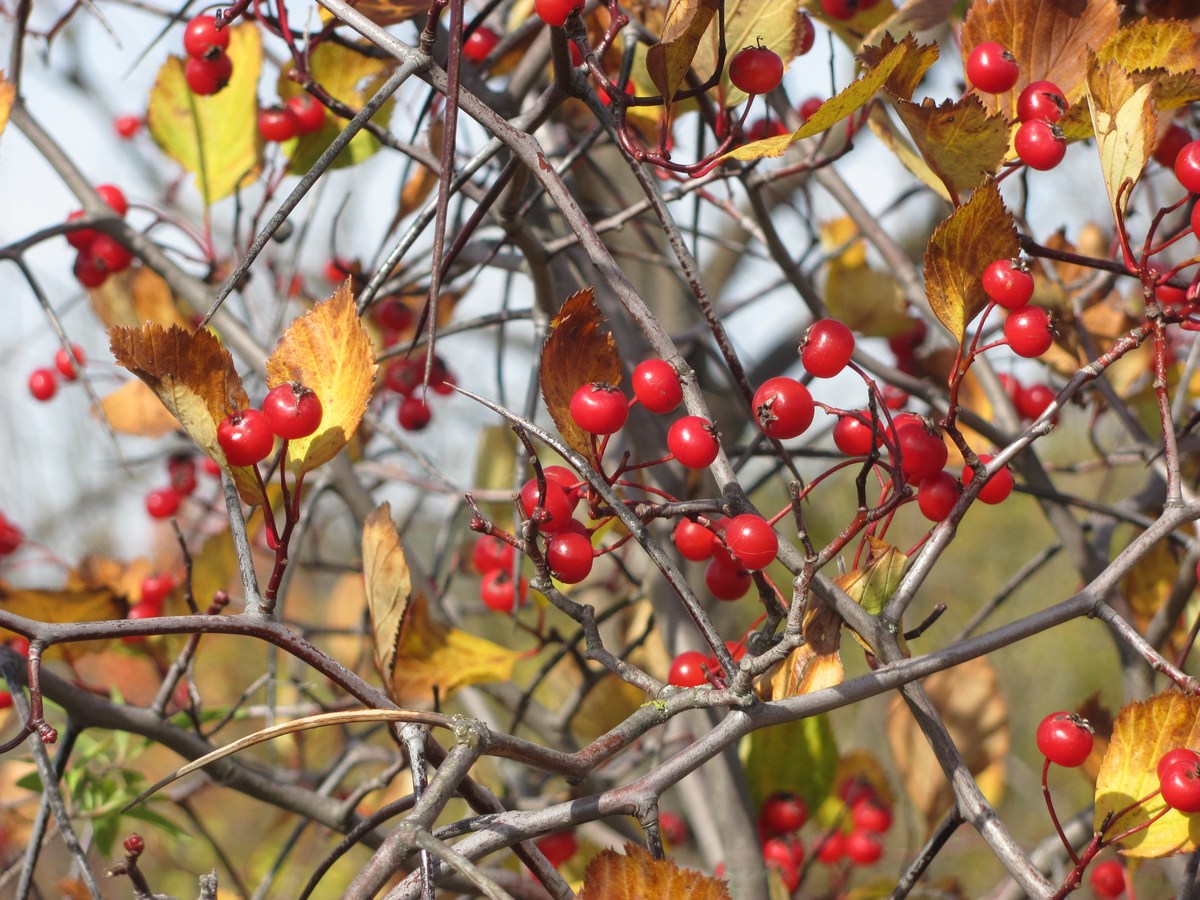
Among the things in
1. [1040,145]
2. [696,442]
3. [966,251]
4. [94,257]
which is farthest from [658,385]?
[94,257]

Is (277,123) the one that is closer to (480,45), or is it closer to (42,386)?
(480,45)

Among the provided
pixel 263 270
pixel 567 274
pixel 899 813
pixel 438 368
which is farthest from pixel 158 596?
pixel 899 813

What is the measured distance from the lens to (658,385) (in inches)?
23.5

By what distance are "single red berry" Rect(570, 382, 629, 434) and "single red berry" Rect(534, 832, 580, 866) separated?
922 millimetres

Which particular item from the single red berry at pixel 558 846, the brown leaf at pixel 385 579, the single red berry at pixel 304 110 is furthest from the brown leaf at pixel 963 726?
the single red berry at pixel 304 110

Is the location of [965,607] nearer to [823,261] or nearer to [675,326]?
[675,326]

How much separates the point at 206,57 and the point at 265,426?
623 millimetres

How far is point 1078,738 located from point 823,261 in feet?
2.83

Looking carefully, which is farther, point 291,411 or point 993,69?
point 993,69

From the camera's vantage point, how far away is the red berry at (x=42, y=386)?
5.61 feet

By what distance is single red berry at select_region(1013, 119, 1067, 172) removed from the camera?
660mm

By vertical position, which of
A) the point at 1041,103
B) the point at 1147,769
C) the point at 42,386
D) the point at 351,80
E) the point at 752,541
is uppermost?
the point at 42,386

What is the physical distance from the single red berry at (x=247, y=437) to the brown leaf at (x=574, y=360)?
0.15 m

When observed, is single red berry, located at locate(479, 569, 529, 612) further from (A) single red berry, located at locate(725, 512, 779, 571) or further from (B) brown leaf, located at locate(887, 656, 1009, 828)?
(A) single red berry, located at locate(725, 512, 779, 571)
